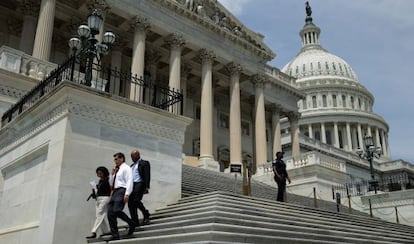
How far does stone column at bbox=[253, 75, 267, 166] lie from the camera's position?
35.6 metres

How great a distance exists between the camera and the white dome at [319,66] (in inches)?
4154

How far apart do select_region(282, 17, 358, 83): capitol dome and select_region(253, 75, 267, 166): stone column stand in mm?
67948

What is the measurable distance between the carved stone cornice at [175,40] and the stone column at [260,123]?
9.35 metres

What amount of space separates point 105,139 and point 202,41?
24.8 meters

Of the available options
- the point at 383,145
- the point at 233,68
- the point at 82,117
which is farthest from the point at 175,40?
the point at 383,145

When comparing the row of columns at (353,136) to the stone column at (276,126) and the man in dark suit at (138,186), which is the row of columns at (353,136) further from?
the man in dark suit at (138,186)

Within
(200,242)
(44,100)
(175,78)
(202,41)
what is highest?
(202,41)

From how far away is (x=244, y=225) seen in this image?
8773 millimetres

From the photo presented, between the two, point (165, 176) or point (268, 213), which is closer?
point (268, 213)

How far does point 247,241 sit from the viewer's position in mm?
7660

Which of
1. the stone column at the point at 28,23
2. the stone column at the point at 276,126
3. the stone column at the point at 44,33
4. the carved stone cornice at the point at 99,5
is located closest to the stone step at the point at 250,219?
the stone column at the point at 44,33

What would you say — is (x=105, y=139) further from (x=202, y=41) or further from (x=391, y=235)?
(x=202, y=41)

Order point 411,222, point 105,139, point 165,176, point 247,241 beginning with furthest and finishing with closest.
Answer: point 411,222
point 165,176
point 105,139
point 247,241

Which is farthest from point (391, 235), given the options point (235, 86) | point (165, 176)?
point (235, 86)
